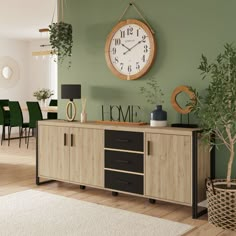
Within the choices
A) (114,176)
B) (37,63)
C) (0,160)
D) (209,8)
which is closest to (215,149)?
(114,176)

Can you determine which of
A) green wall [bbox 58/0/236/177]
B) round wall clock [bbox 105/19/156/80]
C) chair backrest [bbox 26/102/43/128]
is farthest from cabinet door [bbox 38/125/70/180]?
chair backrest [bbox 26/102/43/128]

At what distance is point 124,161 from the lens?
3934 millimetres

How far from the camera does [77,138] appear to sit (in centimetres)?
429

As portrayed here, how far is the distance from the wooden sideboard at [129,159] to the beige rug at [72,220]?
1.06 ft

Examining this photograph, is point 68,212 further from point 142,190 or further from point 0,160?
point 0,160

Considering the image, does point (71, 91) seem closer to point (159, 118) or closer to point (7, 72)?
point (159, 118)

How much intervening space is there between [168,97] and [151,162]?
737 mm

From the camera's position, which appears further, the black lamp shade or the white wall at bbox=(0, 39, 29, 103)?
the white wall at bbox=(0, 39, 29, 103)

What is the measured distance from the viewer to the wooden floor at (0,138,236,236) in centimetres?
336

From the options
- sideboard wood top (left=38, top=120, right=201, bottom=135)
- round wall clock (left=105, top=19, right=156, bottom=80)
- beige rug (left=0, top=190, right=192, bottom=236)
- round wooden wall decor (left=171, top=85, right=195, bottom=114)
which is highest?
round wall clock (left=105, top=19, right=156, bottom=80)

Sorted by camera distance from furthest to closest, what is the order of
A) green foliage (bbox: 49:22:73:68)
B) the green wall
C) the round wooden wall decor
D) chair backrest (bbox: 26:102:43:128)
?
chair backrest (bbox: 26:102:43:128) < green foliage (bbox: 49:22:73:68) < the round wooden wall decor < the green wall

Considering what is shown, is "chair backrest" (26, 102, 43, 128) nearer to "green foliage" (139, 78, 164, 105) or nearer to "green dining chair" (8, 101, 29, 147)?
"green dining chair" (8, 101, 29, 147)

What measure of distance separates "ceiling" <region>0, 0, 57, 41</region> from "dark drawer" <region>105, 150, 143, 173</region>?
119 inches

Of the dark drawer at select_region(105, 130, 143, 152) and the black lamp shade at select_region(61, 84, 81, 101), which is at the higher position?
the black lamp shade at select_region(61, 84, 81, 101)
